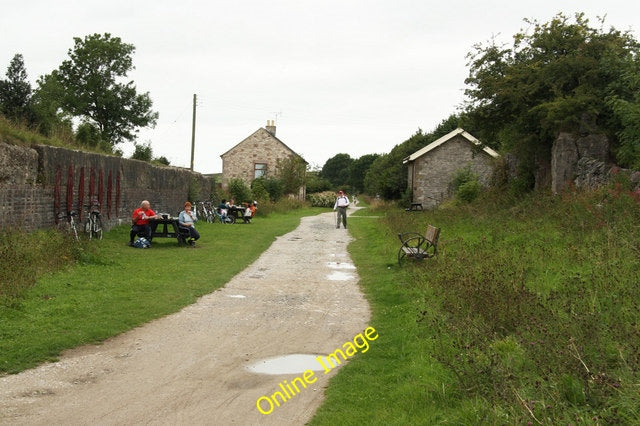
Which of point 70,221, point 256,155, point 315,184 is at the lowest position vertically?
point 70,221

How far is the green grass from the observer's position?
6.55 meters

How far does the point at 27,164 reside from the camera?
535 inches

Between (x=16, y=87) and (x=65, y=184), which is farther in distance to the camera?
(x=16, y=87)

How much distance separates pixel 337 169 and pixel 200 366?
444ft

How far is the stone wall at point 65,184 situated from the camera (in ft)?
42.0

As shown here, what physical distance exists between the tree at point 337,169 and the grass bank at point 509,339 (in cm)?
12451

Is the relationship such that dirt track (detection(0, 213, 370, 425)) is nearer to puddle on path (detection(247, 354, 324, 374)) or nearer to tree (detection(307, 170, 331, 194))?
puddle on path (detection(247, 354, 324, 374))

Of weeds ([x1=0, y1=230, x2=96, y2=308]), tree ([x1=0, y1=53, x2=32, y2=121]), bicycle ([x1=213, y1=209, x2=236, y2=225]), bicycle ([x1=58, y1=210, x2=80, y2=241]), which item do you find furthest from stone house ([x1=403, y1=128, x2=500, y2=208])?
weeds ([x1=0, y1=230, x2=96, y2=308])

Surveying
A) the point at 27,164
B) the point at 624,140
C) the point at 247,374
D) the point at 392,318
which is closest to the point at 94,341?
the point at 247,374

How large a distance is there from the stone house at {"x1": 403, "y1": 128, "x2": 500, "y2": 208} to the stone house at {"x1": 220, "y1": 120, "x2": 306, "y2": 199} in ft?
47.4

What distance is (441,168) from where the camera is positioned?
40.8 m

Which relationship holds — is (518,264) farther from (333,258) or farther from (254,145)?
(254,145)

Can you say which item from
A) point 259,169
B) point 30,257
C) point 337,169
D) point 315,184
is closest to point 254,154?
point 259,169

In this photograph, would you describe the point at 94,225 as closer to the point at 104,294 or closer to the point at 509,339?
the point at 104,294
